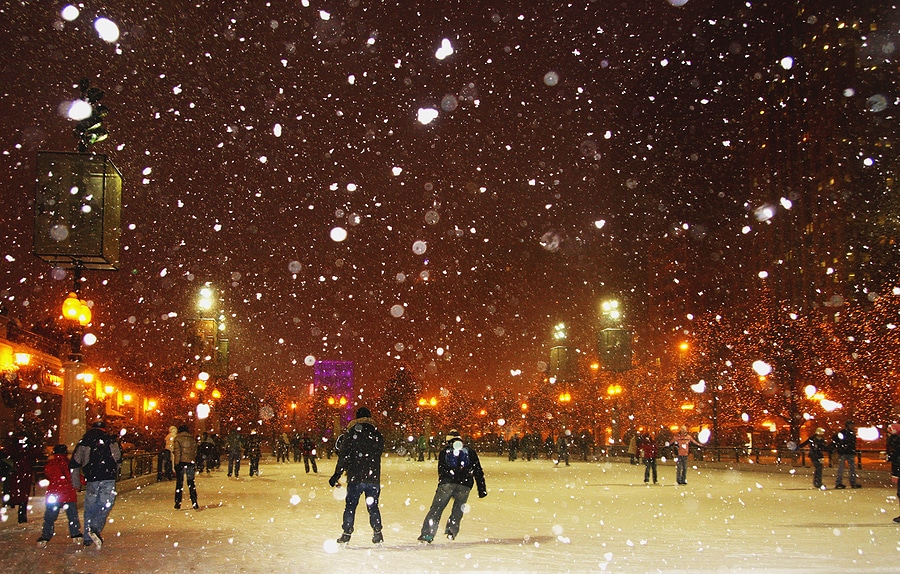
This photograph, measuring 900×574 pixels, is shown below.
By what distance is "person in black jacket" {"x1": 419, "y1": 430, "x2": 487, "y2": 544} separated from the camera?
10.9m

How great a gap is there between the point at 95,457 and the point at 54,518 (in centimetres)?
98

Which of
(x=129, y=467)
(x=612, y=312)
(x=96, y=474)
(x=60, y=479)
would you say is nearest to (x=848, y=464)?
(x=612, y=312)

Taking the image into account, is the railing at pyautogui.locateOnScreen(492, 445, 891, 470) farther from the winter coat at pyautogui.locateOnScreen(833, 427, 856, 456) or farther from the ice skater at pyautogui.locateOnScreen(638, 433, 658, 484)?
the winter coat at pyautogui.locateOnScreen(833, 427, 856, 456)

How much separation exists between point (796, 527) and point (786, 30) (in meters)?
108

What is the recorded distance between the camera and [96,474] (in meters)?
11.5

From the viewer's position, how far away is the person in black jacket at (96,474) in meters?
11.2

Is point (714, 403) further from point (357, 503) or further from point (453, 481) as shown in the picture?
point (357, 503)

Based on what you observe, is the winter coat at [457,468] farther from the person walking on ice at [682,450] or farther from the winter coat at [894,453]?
the person walking on ice at [682,450]

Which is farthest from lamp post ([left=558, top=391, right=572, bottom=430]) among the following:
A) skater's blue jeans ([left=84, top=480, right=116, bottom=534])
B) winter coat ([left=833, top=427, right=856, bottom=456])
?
skater's blue jeans ([left=84, top=480, right=116, bottom=534])

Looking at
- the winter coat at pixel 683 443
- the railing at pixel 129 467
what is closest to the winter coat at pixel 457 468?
the railing at pixel 129 467

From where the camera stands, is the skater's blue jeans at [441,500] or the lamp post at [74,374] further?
the lamp post at [74,374]

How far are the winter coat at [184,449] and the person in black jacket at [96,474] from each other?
587 centimetres

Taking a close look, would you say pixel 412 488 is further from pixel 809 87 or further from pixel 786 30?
pixel 786 30

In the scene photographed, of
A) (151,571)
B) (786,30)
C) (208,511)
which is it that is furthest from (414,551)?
(786,30)
